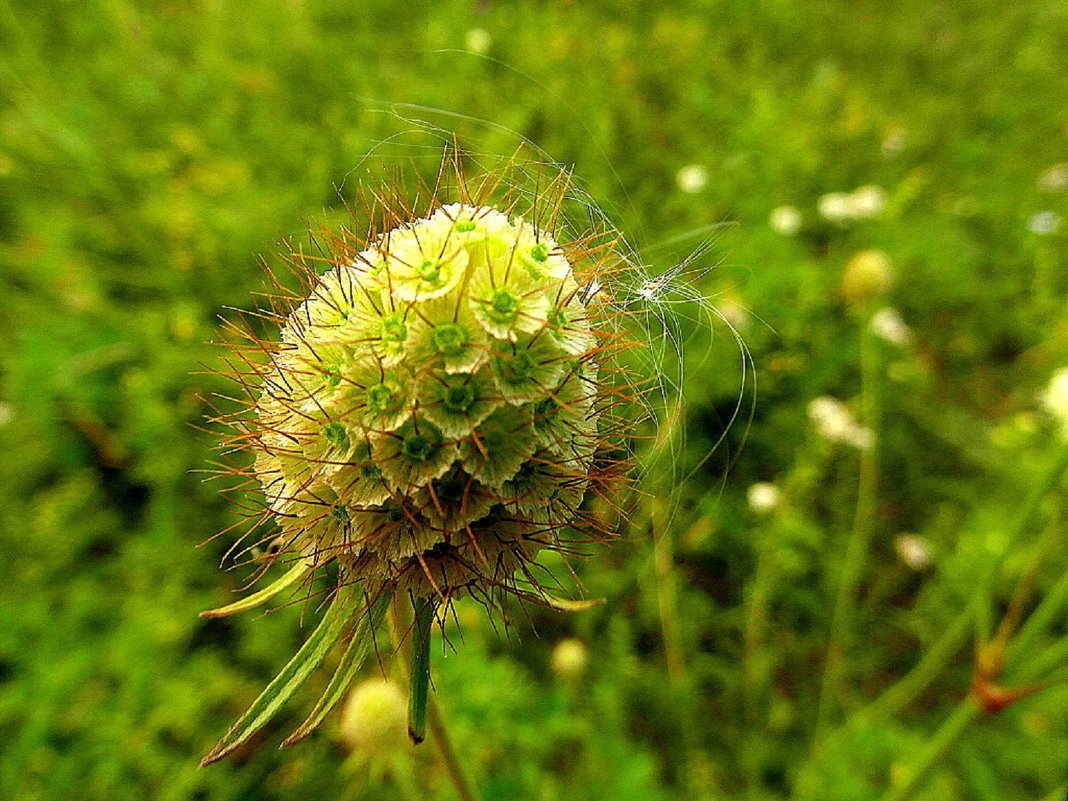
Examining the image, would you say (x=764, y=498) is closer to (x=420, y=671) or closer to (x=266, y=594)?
(x=420, y=671)

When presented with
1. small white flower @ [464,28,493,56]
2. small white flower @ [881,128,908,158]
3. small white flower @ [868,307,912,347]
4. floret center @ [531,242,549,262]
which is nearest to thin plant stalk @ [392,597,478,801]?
floret center @ [531,242,549,262]

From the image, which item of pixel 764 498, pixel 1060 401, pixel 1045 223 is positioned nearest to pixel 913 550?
pixel 764 498

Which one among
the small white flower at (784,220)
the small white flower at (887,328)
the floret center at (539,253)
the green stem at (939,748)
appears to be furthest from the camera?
the small white flower at (784,220)

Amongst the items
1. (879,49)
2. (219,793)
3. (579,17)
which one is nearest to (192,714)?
(219,793)

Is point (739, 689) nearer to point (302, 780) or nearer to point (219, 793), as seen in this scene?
point (302, 780)

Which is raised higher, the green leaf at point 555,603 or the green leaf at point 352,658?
the green leaf at point 352,658

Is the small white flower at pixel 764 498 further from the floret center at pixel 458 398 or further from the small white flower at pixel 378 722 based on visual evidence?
the floret center at pixel 458 398

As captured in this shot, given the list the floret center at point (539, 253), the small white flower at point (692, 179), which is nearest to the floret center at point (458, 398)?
the floret center at point (539, 253)
